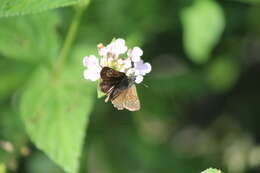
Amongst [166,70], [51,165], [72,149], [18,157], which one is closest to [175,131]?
[166,70]

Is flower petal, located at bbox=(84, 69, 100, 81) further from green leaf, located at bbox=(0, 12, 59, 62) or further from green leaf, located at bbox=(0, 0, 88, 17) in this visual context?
green leaf, located at bbox=(0, 12, 59, 62)

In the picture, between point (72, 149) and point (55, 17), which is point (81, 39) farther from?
point (72, 149)

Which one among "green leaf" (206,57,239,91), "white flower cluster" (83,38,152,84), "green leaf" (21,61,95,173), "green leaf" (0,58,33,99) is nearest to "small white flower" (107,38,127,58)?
"white flower cluster" (83,38,152,84)

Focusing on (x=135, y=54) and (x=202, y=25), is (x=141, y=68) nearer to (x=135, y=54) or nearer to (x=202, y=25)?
(x=135, y=54)

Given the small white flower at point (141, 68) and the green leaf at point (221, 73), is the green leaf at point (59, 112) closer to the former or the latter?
the small white flower at point (141, 68)

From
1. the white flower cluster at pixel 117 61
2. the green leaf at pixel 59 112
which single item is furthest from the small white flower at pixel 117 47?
the green leaf at pixel 59 112

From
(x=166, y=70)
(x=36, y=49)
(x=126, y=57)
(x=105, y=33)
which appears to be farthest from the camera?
(x=166, y=70)
